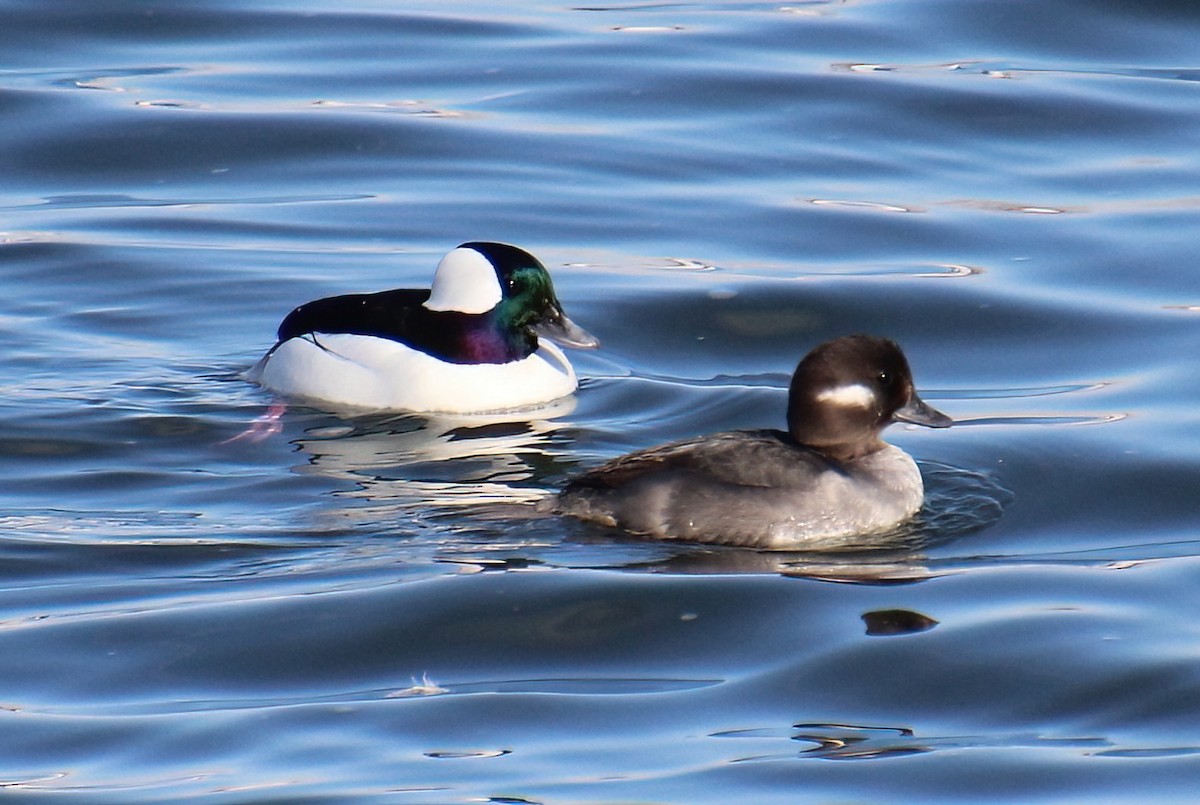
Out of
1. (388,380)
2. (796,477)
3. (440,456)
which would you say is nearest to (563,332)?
(388,380)

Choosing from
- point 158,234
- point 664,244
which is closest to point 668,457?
point 664,244

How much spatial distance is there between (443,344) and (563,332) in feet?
1.95

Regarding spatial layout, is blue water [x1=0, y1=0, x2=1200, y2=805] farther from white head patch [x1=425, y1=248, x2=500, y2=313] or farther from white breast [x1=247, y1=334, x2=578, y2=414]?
white head patch [x1=425, y1=248, x2=500, y2=313]

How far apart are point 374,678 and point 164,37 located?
41.7 feet

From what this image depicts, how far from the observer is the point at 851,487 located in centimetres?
827

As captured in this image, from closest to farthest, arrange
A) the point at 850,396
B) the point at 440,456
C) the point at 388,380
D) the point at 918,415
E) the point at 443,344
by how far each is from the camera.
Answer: the point at 850,396 < the point at 918,415 < the point at 440,456 < the point at 388,380 < the point at 443,344

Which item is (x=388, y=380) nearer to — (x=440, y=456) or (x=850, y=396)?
(x=440, y=456)

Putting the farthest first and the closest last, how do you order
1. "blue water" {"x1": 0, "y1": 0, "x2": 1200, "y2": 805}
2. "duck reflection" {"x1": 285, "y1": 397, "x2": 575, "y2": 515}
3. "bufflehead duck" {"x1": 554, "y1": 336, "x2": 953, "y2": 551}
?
1. "duck reflection" {"x1": 285, "y1": 397, "x2": 575, "y2": 515}
2. "bufflehead duck" {"x1": 554, "y1": 336, "x2": 953, "y2": 551}
3. "blue water" {"x1": 0, "y1": 0, "x2": 1200, "y2": 805}

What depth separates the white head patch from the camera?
1068cm

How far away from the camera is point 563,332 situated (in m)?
10.7

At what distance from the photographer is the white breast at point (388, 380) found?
10492mm

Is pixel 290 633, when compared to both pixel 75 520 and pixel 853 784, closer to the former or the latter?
pixel 75 520

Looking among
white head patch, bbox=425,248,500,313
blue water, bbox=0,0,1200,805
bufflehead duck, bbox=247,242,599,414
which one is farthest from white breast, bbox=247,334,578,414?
white head patch, bbox=425,248,500,313

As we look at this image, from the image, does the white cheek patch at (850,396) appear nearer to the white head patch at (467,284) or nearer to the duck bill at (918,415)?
the duck bill at (918,415)
